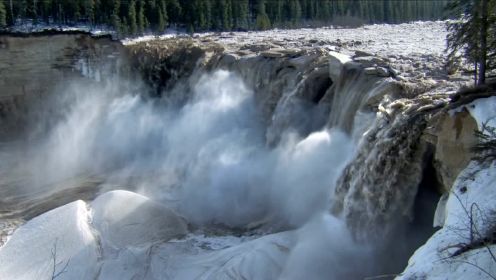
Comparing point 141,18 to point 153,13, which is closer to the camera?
point 141,18

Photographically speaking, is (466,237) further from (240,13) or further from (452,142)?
(240,13)

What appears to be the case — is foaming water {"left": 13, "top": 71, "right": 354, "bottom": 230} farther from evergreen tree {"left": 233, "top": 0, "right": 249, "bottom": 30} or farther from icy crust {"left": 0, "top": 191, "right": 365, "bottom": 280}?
evergreen tree {"left": 233, "top": 0, "right": 249, "bottom": 30}

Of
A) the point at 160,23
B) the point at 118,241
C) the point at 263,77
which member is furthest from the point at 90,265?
the point at 160,23

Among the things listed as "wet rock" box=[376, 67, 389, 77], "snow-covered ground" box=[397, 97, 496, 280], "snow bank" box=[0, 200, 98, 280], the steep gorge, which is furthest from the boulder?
"snow-covered ground" box=[397, 97, 496, 280]

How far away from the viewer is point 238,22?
62.7m

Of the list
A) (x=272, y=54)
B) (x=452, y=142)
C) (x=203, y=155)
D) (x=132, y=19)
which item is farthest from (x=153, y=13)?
(x=452, y=142)

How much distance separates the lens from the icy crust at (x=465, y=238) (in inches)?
276

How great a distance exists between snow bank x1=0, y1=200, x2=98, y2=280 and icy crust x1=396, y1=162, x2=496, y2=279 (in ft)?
31.0

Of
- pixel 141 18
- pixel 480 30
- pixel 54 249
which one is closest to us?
pixel 480 30

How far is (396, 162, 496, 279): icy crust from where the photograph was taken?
7020 mm

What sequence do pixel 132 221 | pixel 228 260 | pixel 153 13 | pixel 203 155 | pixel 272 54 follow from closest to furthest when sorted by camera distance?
1. pixel 228 260
2. pixel 132 221
3. pixel 203 155
4. pixel 272 54
5. pixel 153 13

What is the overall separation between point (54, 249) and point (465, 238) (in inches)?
460

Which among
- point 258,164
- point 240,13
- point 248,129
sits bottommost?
point 258,164

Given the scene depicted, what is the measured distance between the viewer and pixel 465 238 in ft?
25.0
